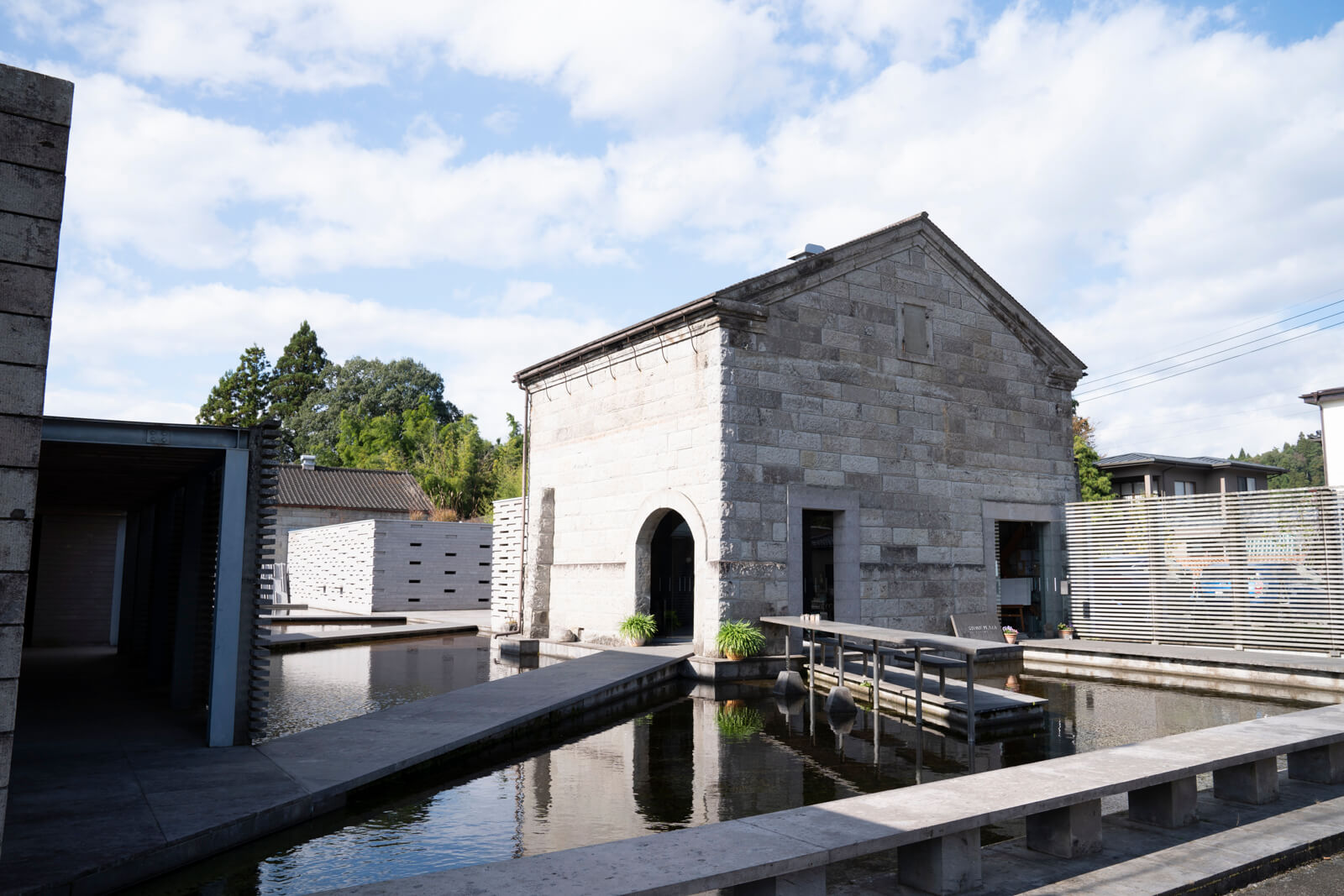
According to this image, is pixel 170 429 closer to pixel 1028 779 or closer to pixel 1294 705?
pixel 1028 779

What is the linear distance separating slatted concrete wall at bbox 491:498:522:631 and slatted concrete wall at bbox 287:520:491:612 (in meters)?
7.45

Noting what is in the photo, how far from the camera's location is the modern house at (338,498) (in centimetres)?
3500

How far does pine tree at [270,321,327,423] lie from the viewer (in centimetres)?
6488

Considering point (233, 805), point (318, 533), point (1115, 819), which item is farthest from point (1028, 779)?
point (318, 533)

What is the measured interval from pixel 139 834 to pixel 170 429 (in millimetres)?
3373

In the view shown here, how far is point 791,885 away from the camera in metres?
4.00

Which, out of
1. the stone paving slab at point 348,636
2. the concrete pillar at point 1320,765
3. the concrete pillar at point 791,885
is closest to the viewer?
the concrete pillar at point 791,885

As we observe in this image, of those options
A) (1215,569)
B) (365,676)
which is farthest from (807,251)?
(365,676)

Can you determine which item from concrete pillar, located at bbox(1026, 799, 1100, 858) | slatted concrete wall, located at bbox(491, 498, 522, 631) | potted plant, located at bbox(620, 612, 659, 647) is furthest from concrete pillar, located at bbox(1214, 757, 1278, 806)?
slatted concrete wall, located at bbox(491, 498, 522, 631)

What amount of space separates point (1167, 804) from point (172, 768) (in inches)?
265

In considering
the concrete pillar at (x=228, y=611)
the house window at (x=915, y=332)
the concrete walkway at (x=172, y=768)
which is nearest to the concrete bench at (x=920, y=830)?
the concrete walkway at (x=172, y=768)

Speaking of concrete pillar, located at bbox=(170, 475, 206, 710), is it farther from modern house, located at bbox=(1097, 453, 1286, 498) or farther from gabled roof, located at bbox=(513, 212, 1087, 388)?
modern house, located at bbox=(1097, 453, 1286, 498)

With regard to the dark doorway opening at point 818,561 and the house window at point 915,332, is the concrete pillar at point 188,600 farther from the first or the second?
the house window at point 915,332

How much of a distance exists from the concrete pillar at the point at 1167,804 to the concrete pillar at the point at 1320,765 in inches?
62.8
